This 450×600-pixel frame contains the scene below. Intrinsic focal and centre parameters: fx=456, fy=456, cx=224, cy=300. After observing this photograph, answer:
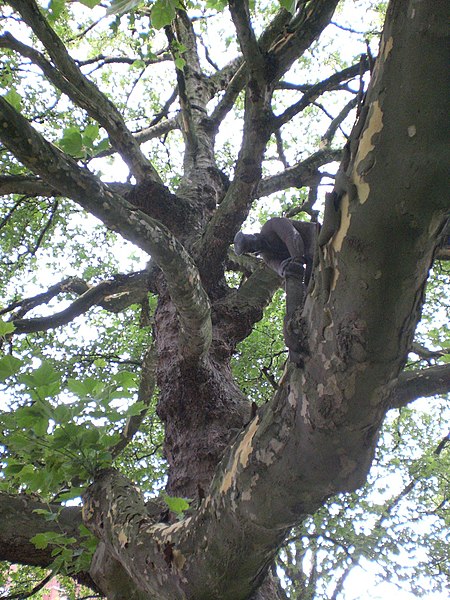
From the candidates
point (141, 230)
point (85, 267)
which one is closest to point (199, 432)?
point (141, 230)

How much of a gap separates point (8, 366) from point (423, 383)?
8.05 feet

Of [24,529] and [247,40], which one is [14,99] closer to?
[247,40]

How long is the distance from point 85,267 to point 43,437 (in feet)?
21.6

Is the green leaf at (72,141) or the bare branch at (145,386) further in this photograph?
the bare branch at (145,386)

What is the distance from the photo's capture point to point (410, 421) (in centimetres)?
952

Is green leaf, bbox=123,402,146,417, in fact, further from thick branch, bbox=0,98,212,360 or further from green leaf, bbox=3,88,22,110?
green leaf, bbox=3,88,22,110

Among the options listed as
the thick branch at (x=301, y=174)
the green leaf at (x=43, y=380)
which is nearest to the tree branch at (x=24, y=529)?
the green leaf at (x=43, y=380)

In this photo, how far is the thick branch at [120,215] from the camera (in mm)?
2023

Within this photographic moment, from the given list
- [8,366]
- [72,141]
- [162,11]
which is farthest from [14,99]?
[8,366]

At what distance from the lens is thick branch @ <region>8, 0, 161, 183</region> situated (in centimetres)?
332

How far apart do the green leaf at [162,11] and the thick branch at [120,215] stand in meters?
0.87

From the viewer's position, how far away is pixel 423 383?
2.97m

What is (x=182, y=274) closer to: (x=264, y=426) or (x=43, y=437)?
(x=43, y=437)

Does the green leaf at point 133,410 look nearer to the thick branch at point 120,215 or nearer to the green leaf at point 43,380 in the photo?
the green leaf at point 43,380
